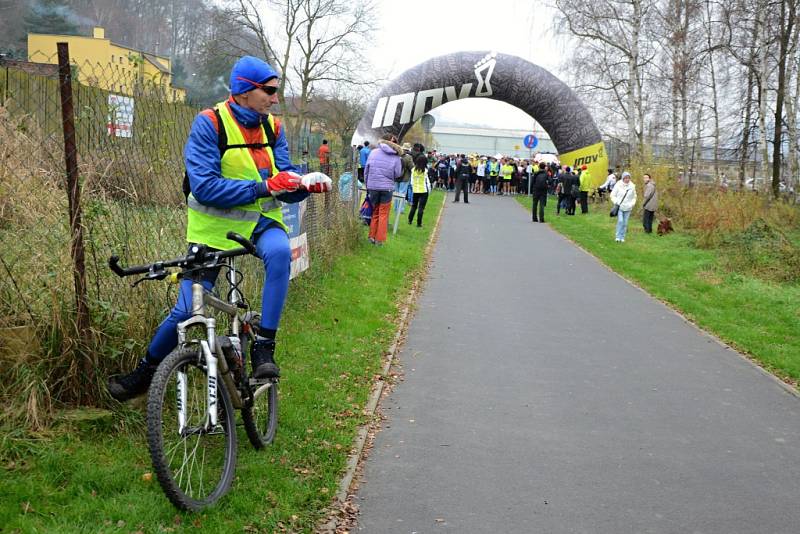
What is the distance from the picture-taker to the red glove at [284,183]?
15.5ft

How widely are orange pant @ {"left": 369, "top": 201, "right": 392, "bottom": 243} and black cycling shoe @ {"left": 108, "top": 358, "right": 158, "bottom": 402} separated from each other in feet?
38.4

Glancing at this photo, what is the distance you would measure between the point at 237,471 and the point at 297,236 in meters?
5.54

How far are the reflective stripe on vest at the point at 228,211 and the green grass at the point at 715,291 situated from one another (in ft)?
18.6

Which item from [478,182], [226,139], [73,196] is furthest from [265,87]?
[478,182]

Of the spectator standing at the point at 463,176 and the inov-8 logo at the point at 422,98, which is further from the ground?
the inov-8 logo at the point at 422,98

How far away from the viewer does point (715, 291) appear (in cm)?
1383

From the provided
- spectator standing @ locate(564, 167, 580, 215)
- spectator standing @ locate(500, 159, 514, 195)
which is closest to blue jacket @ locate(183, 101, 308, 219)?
spectator standing @ locate(564, 167, 580, 215)

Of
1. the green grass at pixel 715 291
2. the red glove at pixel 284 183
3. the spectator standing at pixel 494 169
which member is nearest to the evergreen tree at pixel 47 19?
the spectator standing at pixel 494 169

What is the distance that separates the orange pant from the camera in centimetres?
1659

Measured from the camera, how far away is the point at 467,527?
4.69m

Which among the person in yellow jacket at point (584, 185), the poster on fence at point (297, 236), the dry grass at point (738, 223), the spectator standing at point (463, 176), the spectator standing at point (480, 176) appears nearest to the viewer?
the poster on fence at point (297, 236)

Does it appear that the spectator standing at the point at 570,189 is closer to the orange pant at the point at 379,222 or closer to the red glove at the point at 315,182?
the orange pant at the point at 379,222

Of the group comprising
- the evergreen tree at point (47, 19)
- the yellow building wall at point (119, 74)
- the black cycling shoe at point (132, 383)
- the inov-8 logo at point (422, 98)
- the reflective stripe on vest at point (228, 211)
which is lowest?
the black cycling shoe at point (132, 383)

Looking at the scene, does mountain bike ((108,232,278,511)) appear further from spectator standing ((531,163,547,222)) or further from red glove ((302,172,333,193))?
spectator standing ((531,163,547,222))
